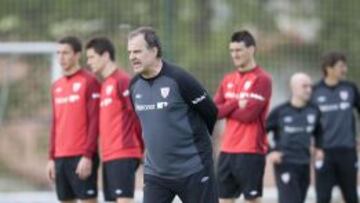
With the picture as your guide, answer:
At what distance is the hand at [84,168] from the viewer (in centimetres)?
1247

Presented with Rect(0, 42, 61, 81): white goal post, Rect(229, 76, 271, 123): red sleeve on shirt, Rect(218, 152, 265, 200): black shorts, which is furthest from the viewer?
Rect(0, 42, 61, 81): white goal post

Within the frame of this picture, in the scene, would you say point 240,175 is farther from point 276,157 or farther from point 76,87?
point 76,87

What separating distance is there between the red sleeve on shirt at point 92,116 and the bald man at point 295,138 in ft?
7.11

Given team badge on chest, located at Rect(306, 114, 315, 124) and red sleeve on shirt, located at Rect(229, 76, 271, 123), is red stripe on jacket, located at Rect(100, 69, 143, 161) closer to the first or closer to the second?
red sleeve on shirt, located at Rect(229, 76, 271, 123)

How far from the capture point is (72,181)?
12664mm

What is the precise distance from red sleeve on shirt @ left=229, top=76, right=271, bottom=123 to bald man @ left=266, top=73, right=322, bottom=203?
1.40 metres

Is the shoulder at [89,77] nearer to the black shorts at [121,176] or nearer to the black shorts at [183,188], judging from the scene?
the black shorts at [121,176]

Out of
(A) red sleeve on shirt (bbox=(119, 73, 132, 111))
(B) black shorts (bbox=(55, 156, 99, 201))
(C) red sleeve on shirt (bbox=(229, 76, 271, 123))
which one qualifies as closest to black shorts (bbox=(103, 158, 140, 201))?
(B) black shorts (bbox=(55, 156, 99, 201))

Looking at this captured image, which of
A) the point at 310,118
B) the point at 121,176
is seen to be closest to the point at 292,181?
the point at 310,118

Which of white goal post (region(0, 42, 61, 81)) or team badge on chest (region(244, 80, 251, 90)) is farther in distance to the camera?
white goal post (region(0, 42, 61, 81))

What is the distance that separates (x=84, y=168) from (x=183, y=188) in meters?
2.57

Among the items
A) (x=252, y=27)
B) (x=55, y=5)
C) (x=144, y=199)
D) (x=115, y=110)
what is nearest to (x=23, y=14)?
(x=55, y=5)

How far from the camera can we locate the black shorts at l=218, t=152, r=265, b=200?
12.4m

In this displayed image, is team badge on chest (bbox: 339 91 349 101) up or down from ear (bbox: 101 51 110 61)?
down
